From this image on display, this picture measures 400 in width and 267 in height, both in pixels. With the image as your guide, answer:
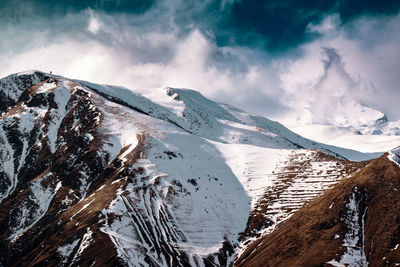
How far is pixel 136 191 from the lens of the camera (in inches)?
4732

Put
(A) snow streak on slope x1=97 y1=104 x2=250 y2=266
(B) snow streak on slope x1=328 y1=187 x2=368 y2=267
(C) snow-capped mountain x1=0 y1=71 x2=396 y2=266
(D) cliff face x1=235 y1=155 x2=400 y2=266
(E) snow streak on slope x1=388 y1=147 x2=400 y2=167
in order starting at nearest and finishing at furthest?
1. (B) snow streak on slope x1=328 y1=187 x2=368 y2=267
2. (D) cliff face x1=235 y1=155 x2=400 y2=266
3. (A) snow streak on slope x1=97 y1=104 x2=250 y2=266
4. (C) snow-capped mountain x1=0 y1=71 x2=396 y2=266
5. (E) snow streak on slope x1=388 y1=147 x2=400 y2=167

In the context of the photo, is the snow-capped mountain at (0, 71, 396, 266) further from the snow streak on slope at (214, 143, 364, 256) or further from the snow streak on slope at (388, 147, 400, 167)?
the snow streak on slope at (388, 147, 400, 167)

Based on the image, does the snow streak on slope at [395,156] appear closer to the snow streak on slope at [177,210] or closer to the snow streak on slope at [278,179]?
the snow streak on slope at [278,179]

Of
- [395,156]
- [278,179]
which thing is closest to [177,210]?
[278,179]

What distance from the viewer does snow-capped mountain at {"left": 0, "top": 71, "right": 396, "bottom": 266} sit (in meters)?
102

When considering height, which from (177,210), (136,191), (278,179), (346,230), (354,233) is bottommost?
(354,233)

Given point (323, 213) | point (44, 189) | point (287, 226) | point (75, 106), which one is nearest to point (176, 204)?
point (287, 226)

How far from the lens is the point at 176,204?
119375 mm

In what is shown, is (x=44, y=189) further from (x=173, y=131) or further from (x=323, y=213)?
(x=323, y=213)

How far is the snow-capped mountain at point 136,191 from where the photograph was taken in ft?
333

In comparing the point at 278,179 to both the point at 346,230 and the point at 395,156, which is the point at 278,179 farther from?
the point at 346,230

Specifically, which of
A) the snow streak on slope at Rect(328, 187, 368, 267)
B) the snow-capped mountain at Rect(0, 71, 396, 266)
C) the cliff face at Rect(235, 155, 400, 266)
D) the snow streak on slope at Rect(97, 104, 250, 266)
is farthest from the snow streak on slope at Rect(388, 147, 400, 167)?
the snow streak on slope at Rect(97, 104, 250, 266)

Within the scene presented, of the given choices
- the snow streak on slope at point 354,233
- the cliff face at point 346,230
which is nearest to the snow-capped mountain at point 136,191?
the cliff face at point 346,230

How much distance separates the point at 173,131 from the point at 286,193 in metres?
78.7
